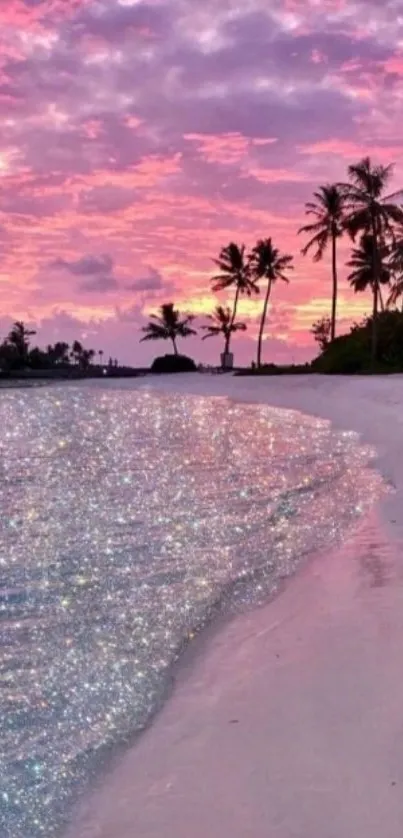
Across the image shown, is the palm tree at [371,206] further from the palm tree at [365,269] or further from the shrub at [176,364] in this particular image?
the shrub at [176,364]

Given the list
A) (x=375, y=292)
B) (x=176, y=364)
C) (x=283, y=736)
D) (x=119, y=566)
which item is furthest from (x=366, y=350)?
(x=283, y=736)

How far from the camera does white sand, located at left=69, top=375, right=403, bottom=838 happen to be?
347 cm

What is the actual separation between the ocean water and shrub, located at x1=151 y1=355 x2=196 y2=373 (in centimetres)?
7405

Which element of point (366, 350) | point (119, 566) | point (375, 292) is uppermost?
point (375, 292)

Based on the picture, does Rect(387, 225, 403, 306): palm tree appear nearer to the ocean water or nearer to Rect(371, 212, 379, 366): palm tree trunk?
Rect(371, 212, 379, 366): palm tree trunk

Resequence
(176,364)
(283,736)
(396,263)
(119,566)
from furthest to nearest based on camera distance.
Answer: (176,364) → (396,263) → (119,566) → (283,736)

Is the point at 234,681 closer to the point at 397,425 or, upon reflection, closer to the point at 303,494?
the point at 303,494

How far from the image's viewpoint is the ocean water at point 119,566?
14.4ft

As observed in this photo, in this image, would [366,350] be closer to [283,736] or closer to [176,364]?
[176,364]

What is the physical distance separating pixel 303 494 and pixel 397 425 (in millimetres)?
11492

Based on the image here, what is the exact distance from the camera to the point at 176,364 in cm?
9544

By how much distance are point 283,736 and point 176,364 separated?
300 ft

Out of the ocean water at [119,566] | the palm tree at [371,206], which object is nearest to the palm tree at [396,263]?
the palm tree at [371,206]

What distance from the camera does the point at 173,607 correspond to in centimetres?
677
